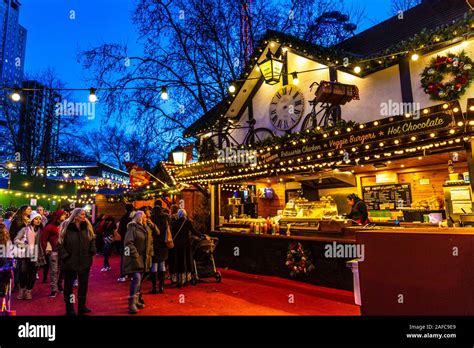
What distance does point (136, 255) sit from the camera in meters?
5.89

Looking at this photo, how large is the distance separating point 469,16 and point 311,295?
22.7ft

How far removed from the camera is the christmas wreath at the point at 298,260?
7.84 meters

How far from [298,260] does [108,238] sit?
280 inches

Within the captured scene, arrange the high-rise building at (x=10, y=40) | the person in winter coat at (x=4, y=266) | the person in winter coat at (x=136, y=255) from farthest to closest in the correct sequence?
1. the high-rise building at (x=10, y=40)
2. the person in winter coat at (x=136, y=255)
3. the person in winter coat at (x=4, y=266)

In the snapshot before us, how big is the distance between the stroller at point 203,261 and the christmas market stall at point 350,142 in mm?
1358

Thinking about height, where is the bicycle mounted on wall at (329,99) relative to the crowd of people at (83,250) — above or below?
above

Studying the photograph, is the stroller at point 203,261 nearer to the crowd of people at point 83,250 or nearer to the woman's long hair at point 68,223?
the crowd of people at point 83,250

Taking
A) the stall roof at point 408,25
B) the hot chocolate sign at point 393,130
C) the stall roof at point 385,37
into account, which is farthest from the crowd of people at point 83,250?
the stall roof at point 408,25

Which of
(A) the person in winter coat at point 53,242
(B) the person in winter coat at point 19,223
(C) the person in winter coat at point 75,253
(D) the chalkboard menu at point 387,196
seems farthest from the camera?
(D) the chalkboard menu at point 387,196

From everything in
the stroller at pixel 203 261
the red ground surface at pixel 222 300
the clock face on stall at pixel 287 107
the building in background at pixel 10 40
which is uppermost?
the building in background at pixel 10 40

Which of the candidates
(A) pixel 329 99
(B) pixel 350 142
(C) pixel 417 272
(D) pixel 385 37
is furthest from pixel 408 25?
(C) pixel 417 272

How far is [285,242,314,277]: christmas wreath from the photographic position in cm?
784

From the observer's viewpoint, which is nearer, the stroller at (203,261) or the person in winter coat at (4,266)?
the person in winter coat at (4,266)

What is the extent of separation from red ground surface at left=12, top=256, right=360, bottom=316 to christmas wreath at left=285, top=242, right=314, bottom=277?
0.32 metres
